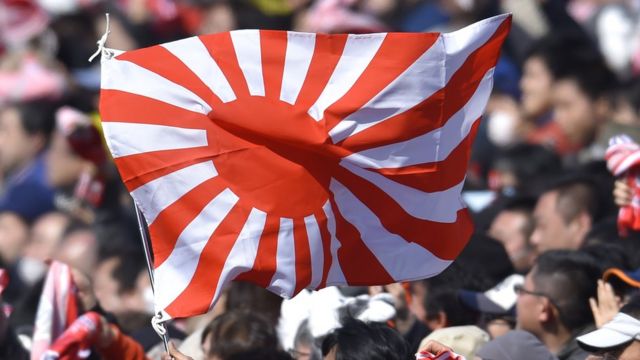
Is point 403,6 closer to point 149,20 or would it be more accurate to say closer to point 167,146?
point 149,20

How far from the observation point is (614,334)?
14.1 feet

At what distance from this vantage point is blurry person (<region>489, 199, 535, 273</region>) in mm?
6812

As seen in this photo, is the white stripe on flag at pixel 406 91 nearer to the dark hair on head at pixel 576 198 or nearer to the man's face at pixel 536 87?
the dark hair on head at pixel 576 198

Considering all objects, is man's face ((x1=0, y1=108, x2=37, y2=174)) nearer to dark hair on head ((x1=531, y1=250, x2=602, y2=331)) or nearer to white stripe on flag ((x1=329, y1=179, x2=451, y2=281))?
dark hair on head ((x1=531, y1=250, x2=602, y2=331))

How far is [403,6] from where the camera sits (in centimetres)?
1059

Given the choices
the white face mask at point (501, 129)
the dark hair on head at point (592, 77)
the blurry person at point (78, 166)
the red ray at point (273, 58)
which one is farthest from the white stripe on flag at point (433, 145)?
the blurry person at point (78, 166)

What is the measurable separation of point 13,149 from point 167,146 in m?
5.37

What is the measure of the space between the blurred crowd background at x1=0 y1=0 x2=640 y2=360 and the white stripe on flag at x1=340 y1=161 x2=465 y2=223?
1.31 feet

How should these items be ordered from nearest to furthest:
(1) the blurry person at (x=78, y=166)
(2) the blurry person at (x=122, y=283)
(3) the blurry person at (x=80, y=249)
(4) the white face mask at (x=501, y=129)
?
(2) the blurry person at (x=122, y=283), (3) the blurry person at (x=80, y=249), (4) the white face mask at (x=501, y=129), (1) the blurry person at (x=78, y=166)

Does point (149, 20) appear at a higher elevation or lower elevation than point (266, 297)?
higher

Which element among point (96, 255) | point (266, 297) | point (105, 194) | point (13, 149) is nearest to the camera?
point (266, 297)

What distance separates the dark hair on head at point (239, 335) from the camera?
4898 millimetres

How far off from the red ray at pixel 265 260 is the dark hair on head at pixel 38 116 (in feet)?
17.4

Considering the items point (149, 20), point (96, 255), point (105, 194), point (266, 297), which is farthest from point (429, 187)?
point (149, 20)
